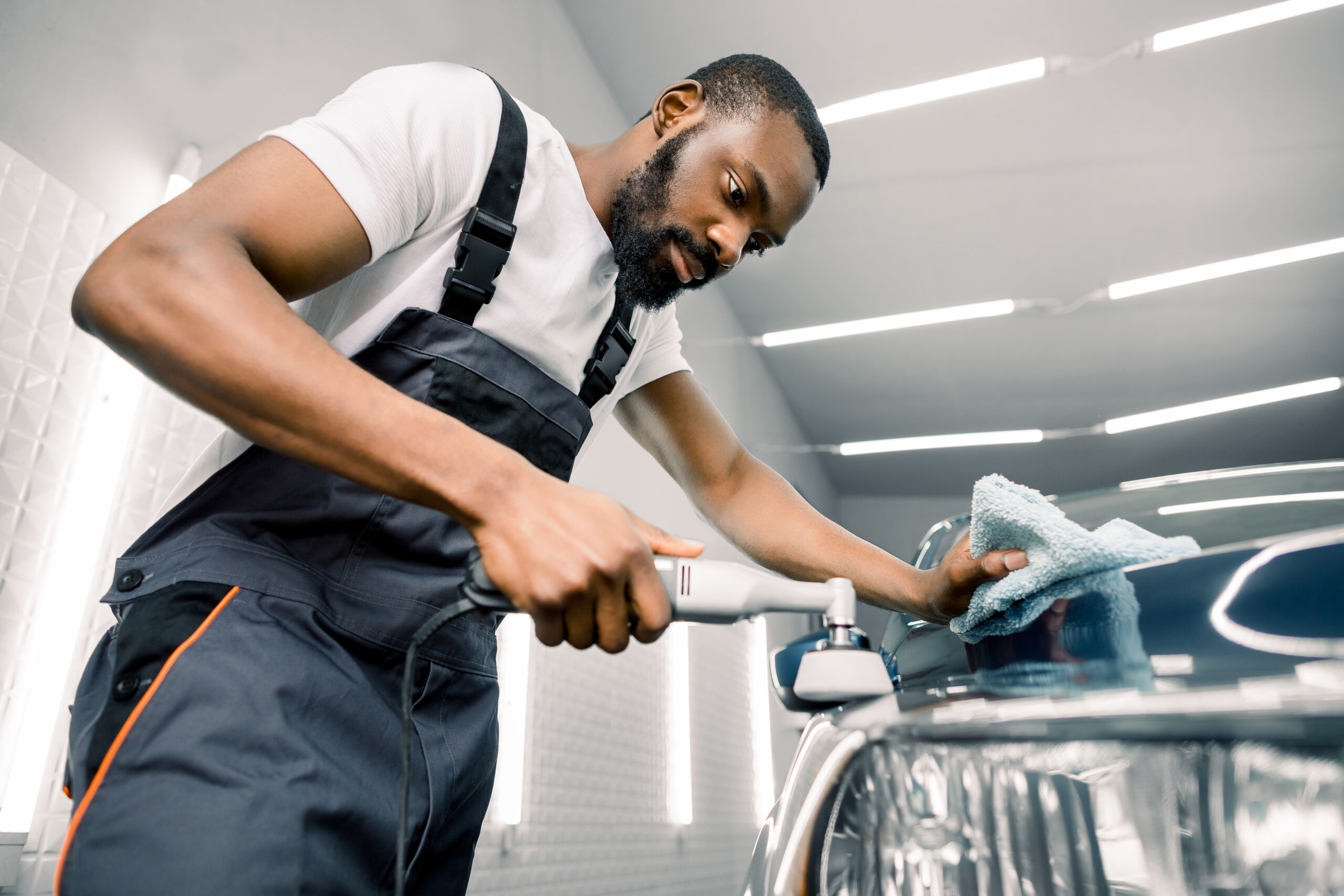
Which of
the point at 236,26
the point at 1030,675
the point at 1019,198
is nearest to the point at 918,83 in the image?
the point at 1019,198

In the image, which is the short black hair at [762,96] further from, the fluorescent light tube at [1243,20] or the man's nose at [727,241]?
the fluorescent light tube at [1243,20]

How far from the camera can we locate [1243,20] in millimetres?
2711

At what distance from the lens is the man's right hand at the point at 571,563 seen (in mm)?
591

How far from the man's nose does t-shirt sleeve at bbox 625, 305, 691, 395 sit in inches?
6.3

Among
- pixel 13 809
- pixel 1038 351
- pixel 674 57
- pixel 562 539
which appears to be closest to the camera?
pixel 562 539

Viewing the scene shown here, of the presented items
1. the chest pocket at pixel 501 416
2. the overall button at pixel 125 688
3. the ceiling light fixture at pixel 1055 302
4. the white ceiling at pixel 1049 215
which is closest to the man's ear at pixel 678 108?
the chest pocket at pixel 501 416

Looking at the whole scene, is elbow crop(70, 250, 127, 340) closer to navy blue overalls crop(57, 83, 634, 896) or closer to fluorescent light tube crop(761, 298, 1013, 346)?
navy blue overalls crop(57, 83, 634, 896)

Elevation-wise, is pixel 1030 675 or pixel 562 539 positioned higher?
pixel 562 539

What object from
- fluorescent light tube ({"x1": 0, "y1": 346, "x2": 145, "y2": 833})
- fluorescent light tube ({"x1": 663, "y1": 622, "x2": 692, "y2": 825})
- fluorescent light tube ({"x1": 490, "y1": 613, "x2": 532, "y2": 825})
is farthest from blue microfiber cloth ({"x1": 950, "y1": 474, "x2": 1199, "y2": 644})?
fluorescent light tube ({"x1": 663, "y1": 622, "x2": 692, "y2": 825})

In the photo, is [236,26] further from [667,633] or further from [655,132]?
[667,633]

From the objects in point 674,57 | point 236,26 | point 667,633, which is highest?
point 674,57

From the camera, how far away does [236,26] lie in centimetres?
149

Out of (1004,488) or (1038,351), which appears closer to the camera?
(1004,488)

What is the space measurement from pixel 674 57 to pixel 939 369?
251cm
